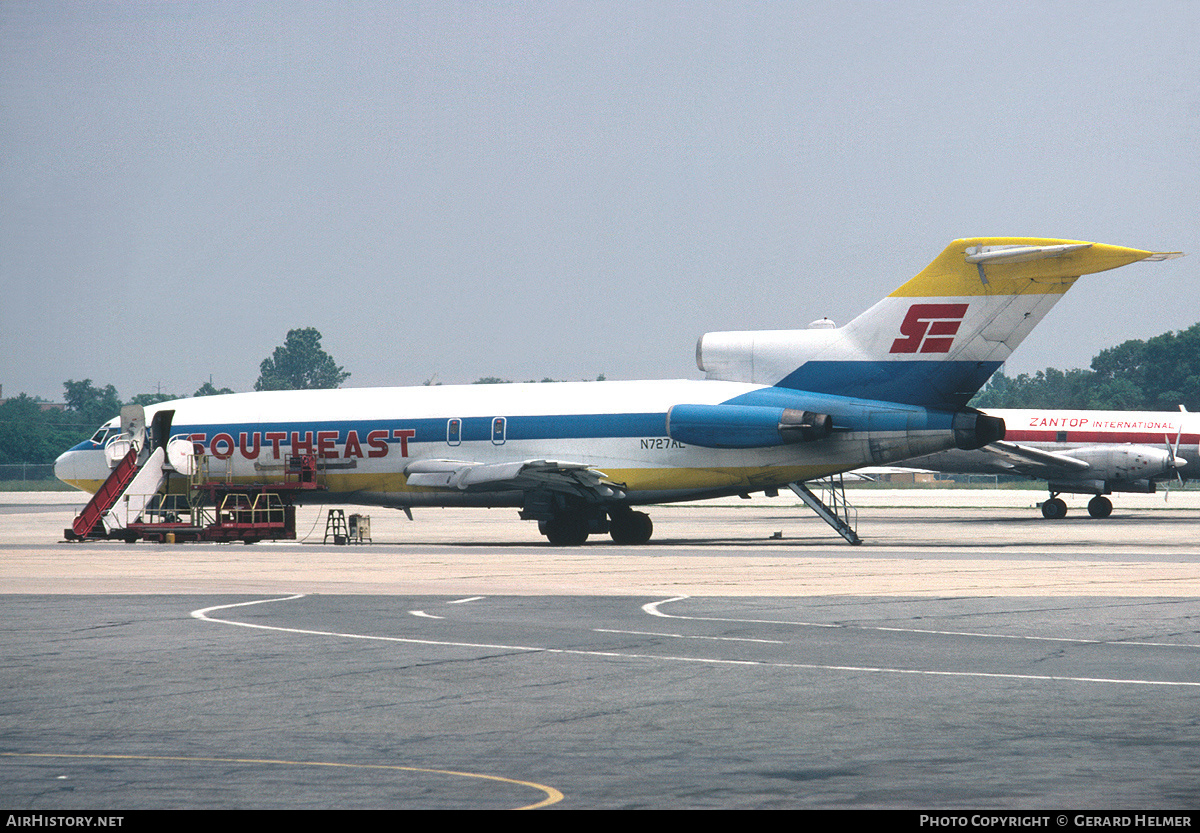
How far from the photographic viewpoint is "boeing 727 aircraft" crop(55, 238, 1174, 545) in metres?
32.8

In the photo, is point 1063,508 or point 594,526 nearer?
point 594,526

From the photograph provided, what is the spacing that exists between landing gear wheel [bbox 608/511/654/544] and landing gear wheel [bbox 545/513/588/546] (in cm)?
118

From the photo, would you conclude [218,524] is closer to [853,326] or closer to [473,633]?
[853,326]

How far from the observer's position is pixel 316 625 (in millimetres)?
16812

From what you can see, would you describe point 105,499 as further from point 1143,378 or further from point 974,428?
point 1143,378

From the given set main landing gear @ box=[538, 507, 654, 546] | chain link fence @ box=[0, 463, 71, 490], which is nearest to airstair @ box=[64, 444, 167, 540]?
main landing gear @ box=[538, 507, 654, 546]

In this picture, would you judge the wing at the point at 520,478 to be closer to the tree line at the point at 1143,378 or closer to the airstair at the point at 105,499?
the airstair at the point at 105,499

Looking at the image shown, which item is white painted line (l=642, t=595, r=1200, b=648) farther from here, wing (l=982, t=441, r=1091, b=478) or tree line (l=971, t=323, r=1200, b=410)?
tree line (l=971, t=323, r=1200, b=410)

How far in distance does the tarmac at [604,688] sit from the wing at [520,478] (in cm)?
873

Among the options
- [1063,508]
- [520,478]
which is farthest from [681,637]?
[1063,508]

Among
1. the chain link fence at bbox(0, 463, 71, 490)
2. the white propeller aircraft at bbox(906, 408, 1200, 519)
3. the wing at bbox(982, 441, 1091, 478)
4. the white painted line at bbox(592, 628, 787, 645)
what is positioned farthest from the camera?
the chain link fence at bbox(0, 463, 71, 490)

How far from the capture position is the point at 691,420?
3434cm

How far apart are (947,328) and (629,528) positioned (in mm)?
10128
